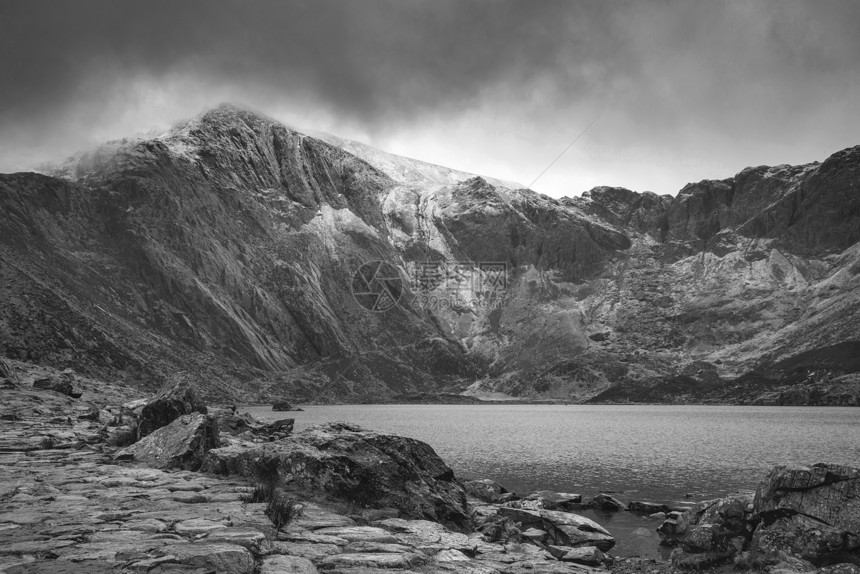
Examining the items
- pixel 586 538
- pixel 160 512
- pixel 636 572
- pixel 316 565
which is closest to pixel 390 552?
pixel 316 565

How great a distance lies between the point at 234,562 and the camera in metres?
12.1

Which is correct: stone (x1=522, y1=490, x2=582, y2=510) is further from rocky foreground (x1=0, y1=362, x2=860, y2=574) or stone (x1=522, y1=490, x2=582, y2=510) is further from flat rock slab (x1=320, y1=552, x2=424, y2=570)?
flat rock slab (x1=320, y1=552, x2=424, y2=570)

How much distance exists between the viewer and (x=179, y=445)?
84.7 feet

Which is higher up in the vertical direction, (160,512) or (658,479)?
(160,512)

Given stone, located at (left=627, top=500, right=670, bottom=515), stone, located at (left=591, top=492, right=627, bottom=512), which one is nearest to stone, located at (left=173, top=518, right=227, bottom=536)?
stone, located at (left=591, top=492, right=627, bottom=512)

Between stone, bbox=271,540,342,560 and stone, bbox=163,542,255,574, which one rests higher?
stone, bbox=163,542,255,574

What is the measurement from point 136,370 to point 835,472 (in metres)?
212

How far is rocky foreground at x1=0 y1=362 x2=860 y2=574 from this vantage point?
13.4 metres

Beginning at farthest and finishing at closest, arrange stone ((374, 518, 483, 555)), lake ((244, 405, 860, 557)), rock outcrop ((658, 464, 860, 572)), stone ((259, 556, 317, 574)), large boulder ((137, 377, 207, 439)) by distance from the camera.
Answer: lake ((244, 405, 860, 557)), large boulder ((137, 377, 207, 439)), rock outcrop ((658, 464, 860, 572)), stone ((374, 518, 483, 555)), stone ((259, 556, 317, 574))

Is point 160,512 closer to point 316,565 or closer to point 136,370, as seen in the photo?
point 316,565

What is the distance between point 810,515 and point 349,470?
1868 centimetres

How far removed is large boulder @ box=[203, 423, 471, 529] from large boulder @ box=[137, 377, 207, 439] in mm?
7965

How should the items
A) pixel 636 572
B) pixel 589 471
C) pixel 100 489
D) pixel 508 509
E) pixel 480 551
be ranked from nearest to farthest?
pixel 100 489, pixel 480 551, pixel 636 572, pixel 508 509, pixel 589 471

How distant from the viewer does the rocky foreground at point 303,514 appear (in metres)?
13.4
